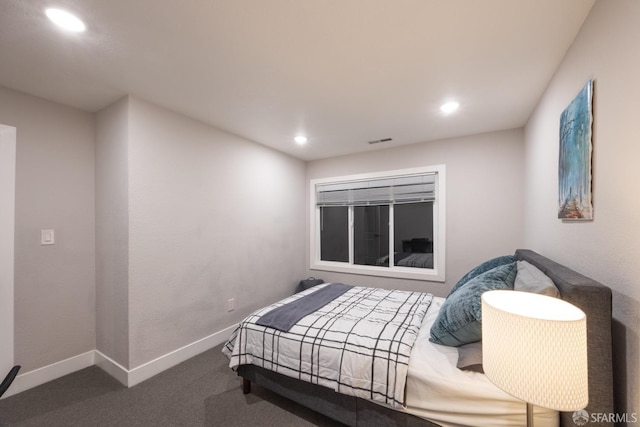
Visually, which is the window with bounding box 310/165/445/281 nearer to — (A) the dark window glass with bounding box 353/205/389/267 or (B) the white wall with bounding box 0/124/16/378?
(A) the dark window glass with bounding box 353/205/389/267

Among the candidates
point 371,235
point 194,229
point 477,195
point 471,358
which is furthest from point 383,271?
point 194,229

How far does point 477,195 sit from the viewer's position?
10.4 ft

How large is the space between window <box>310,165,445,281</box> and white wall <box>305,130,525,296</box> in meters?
0.13

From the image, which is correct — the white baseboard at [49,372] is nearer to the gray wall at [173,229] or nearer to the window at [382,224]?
the gray wall at [173,229]

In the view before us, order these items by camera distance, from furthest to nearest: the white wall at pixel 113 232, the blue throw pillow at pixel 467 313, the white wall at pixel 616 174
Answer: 1. the white wall at pixel 113 232
2. the blue throw pillow at pixel 467 313
3. the white wall at pixel 616 174

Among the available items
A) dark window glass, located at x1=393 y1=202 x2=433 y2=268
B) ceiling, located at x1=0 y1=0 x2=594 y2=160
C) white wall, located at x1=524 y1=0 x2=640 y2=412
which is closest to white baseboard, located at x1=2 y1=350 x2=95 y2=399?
ceiling, located at x1=0 y1=0 x2=594 y2=160

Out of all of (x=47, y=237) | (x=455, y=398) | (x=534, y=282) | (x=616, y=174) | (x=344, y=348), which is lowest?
(x=455, y=398)

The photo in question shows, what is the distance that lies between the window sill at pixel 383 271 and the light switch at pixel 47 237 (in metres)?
3.05

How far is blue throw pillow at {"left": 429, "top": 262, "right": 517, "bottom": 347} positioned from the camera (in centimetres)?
146

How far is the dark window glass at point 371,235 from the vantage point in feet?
12.7

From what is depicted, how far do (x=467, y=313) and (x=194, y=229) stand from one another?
2.49 m

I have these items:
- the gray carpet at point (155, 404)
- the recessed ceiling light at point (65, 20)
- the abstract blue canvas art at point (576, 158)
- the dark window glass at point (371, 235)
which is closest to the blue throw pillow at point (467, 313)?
the abstract blue canvas art at point (576, 158)

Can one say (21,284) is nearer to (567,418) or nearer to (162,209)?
(162,209)

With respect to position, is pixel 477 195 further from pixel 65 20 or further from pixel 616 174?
pixel 65 20
